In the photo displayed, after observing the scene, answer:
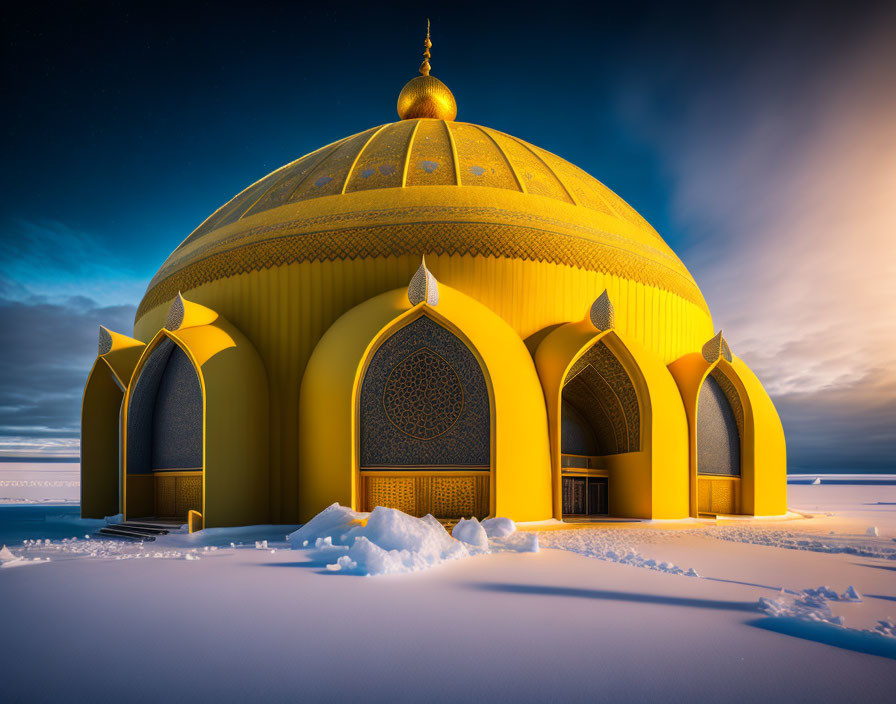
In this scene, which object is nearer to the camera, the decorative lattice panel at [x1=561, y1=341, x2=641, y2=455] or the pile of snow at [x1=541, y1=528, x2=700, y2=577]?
the pile of snow at [x1=541, y1=528, x2=700, y2=577]

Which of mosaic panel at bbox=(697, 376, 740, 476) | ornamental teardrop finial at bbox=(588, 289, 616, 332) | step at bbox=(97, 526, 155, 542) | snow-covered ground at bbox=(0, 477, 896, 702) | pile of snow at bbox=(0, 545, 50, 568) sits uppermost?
ornamental teardrop finial at bbox=(588, 289, 616, 332)

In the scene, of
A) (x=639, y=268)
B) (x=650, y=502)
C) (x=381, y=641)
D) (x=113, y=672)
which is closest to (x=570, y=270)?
(x=639, y=268)

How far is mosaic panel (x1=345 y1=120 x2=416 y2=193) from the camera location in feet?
40.4

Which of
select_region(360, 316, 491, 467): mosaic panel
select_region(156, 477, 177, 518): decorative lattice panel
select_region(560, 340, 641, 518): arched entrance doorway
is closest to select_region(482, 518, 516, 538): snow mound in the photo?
select_region(360, 316, 491, 467): mosaic panel

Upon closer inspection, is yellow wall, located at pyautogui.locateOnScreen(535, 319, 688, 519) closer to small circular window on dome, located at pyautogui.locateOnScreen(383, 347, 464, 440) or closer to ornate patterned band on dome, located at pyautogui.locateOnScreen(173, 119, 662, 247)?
small circular window on dome, located at pyautogui.locateOnScreen(383, 347, 464, 440)

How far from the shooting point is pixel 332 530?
7672 mm

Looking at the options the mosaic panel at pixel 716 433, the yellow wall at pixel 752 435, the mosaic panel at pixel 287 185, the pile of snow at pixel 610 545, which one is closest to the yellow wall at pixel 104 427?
the mosaic panel at pixel 287 185

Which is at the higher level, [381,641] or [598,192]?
[598,192]

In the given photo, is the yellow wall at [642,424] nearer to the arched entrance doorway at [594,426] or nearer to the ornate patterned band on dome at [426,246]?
the arched entrance doorway at [594,426]

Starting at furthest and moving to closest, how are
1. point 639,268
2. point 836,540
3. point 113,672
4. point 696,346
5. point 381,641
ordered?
point 696,346
point 639,268
point 836,540
point 381,641
point 113,672

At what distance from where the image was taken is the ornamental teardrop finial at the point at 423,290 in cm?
957

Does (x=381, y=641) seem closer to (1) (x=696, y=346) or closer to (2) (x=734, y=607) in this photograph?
(2) (x=734, y=607)

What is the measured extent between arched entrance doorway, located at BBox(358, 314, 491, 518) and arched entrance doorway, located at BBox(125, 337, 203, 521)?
3034mm

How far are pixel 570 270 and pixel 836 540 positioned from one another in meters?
6.09
